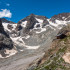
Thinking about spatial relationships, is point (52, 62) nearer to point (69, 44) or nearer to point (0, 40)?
point (69, 44)

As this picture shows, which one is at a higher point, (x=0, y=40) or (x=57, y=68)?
(x=0, y=40)

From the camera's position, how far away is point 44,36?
19725 cm

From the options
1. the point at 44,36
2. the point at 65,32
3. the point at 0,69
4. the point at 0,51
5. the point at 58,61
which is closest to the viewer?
the point at 58,61

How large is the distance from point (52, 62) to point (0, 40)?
13956cm

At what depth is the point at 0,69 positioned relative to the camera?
7356cm

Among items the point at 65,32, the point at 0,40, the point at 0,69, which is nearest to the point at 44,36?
the point at 0,40

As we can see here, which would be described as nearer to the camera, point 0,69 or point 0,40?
point 0,69

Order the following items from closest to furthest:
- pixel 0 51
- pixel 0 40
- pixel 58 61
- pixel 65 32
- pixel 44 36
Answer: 1. pixel 58 61
2. pixel 65 32
3. pixel 0 51
4. pixel 0 40
5. pixel 44 36

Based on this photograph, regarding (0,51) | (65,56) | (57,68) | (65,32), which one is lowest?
(57,68)

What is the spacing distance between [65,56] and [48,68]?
278 cm

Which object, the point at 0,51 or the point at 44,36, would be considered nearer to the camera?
the point at 0,51

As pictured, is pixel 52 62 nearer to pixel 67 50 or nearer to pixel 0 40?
pixel 67 50

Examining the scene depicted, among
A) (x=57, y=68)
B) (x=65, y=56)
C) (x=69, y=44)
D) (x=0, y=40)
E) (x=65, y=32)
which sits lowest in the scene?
(x=57, y=68)

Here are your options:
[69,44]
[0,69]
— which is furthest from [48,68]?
[0,69]
